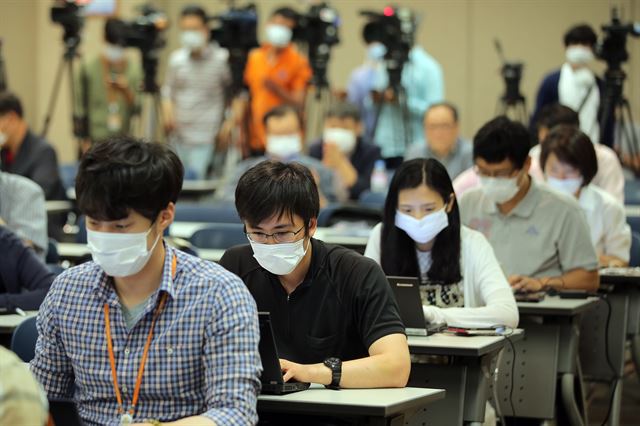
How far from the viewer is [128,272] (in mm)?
2529

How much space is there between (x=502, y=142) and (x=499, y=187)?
19 centimetres

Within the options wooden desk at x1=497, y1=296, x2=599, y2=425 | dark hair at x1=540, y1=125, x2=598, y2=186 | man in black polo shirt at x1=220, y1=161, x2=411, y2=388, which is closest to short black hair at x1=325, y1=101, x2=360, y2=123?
dark hair at x1=540, y1=125, x2=598, y2=186

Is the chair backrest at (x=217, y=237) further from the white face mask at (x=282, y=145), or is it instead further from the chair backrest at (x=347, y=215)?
the white face mask at (x=282, y=145)

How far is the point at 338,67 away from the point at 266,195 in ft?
31.6

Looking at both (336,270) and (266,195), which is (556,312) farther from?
(266,195)

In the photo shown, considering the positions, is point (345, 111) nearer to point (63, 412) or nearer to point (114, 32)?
point (114, 32)

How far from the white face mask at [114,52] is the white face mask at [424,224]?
242 inches

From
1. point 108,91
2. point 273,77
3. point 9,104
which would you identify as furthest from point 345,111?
point 108,91

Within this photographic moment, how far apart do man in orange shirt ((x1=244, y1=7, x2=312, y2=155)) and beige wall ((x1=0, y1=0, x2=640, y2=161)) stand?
2566 mm

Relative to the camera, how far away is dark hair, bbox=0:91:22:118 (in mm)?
7191

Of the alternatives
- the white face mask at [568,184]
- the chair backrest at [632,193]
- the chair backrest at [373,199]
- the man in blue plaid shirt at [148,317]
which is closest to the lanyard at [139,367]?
the man in blue plaid shirt at [148,317]

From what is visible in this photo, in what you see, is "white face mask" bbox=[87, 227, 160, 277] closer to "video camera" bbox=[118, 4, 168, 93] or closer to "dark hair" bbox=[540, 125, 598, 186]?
"dark hair" bbox=[540, 125, 598, 186]

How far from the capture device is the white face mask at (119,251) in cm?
249

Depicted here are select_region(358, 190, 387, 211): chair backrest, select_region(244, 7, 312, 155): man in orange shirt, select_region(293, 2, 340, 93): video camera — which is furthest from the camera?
select_region(244, 7, 312, 155): man in orange shirt
